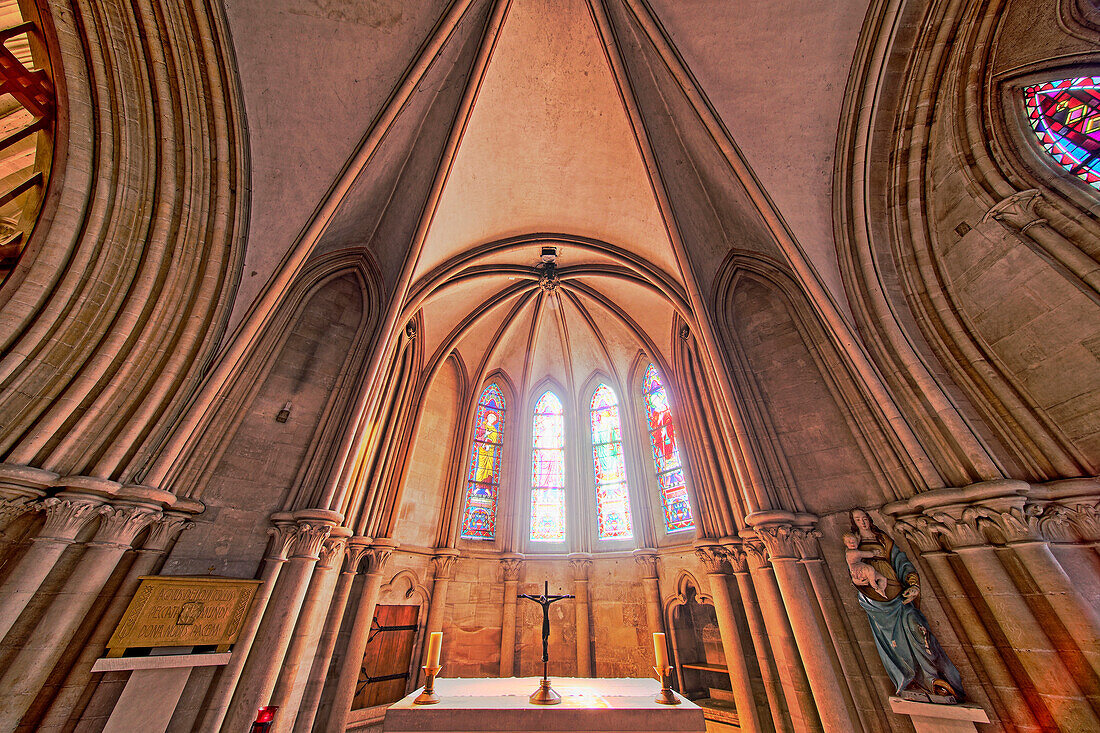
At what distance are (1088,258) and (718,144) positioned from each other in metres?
4.07

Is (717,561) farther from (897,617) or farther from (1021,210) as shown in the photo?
(1021,210)

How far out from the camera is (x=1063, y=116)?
4441 mm

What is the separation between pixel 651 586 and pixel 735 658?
106 inches

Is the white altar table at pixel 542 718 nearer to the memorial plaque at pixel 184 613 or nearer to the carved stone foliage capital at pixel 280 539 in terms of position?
the memorial plaque at pixel 184 613

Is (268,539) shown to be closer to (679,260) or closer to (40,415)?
(40,415)

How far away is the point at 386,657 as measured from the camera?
7.86 metres

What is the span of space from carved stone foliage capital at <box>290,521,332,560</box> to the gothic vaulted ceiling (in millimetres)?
2880

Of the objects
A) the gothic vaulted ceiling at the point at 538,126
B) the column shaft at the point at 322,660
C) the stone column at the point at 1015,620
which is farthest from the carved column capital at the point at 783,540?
the column shaft at the point at 322,660

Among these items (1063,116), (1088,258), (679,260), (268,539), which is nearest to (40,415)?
(268,539)

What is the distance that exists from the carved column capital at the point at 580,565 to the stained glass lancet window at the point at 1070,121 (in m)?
10.0

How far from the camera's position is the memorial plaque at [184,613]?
3740mm

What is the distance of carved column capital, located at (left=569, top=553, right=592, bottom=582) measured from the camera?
966 centimetres

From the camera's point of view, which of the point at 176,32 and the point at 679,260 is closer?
the point at 176,32

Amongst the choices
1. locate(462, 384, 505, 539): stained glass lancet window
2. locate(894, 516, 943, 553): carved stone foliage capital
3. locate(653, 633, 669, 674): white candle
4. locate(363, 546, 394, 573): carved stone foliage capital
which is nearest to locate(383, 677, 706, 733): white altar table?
locate(653, 633, 669, 674): white candle
